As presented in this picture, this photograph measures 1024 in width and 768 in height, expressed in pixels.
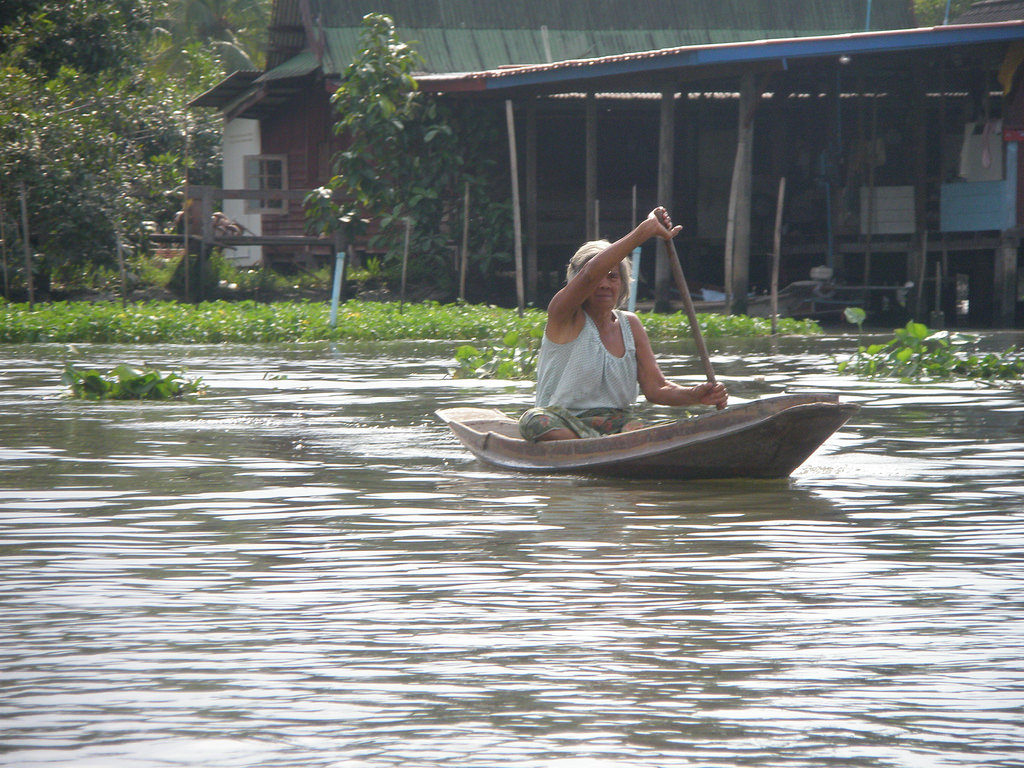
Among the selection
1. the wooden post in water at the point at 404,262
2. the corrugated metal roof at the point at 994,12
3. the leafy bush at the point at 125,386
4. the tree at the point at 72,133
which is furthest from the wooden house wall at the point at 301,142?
the leafy bush at the point at 125,386

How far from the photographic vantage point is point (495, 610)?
4312 millimetres

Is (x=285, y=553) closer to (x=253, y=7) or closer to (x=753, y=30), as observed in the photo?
(x=753, y=30)

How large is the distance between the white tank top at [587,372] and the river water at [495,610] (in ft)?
1.55

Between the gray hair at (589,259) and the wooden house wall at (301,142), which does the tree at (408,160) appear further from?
the gray hair at (589,259)

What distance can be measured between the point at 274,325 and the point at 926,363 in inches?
307

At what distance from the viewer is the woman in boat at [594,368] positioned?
672 cm

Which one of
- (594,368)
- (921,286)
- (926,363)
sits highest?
(921,286)

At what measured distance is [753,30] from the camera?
87.4ft

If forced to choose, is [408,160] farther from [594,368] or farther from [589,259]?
[589,259]

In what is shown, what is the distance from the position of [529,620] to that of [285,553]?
4.50 ft

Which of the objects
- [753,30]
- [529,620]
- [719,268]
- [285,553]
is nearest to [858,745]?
[529,620]

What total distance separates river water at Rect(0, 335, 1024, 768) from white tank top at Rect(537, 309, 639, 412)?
47 centimetres

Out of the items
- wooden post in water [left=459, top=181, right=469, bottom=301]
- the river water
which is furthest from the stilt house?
the river water

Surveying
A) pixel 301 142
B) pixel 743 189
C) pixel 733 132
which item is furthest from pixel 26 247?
pixel 733 132
